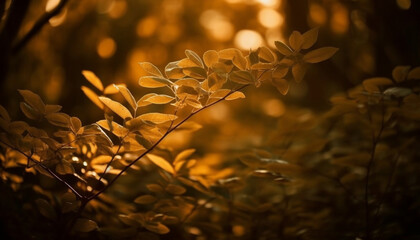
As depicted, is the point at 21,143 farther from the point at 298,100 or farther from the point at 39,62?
the point at 298,100

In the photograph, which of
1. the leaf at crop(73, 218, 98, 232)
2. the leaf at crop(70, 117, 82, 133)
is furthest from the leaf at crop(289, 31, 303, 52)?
the leaf at crop(73, 218, 98, 232)

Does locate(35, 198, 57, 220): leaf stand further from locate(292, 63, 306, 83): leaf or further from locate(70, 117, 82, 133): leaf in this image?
locate(292, 63, 306, 83): leaf

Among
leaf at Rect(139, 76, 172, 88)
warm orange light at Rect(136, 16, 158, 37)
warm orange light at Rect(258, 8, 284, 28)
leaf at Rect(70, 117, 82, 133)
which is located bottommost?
leaf at Rect(70, 117, 82, 133)

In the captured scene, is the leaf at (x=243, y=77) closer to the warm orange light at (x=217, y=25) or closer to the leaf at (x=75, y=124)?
the leaf at (x=75, y=124)

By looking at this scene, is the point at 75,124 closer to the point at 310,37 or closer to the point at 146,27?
the point at 310,37

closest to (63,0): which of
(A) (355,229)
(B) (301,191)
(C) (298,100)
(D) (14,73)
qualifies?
(D) (14,73)

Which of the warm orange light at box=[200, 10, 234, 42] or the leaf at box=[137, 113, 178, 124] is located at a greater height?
the warm orange light at box=[200, 10, 234, 42]

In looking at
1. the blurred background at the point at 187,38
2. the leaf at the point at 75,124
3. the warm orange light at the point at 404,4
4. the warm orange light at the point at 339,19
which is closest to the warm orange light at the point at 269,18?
the blurred background at the point at 187,38
